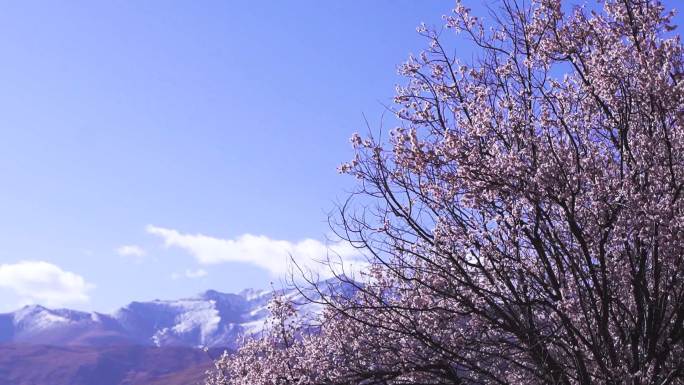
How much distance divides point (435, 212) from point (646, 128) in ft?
12.3

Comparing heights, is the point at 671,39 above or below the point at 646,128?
above

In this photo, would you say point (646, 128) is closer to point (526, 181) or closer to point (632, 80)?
point (632, 80)

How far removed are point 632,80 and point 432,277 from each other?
16.6 feet

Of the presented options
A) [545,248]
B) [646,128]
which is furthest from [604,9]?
[545,248]

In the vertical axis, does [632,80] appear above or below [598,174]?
above

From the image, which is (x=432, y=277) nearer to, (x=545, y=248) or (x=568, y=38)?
(x=545, y=248)

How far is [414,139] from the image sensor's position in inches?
512

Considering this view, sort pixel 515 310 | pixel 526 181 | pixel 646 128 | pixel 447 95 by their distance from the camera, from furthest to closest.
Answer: pixel 447 95 → pixel 515 310 → pixel 646 128 → pixel 526 181

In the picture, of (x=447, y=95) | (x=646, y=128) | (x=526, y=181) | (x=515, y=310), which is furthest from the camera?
(x=447, y=95)

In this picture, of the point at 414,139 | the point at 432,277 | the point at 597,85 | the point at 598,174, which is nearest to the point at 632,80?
the point at 597,85

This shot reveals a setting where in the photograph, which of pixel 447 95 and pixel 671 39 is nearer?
pixel 671 39

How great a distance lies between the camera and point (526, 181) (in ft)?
36.0

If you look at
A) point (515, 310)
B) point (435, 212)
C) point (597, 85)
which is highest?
point (597, 85)

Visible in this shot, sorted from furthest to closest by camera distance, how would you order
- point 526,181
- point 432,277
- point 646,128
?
1. point 432,277
2. point 646,128
3. point 526,181
